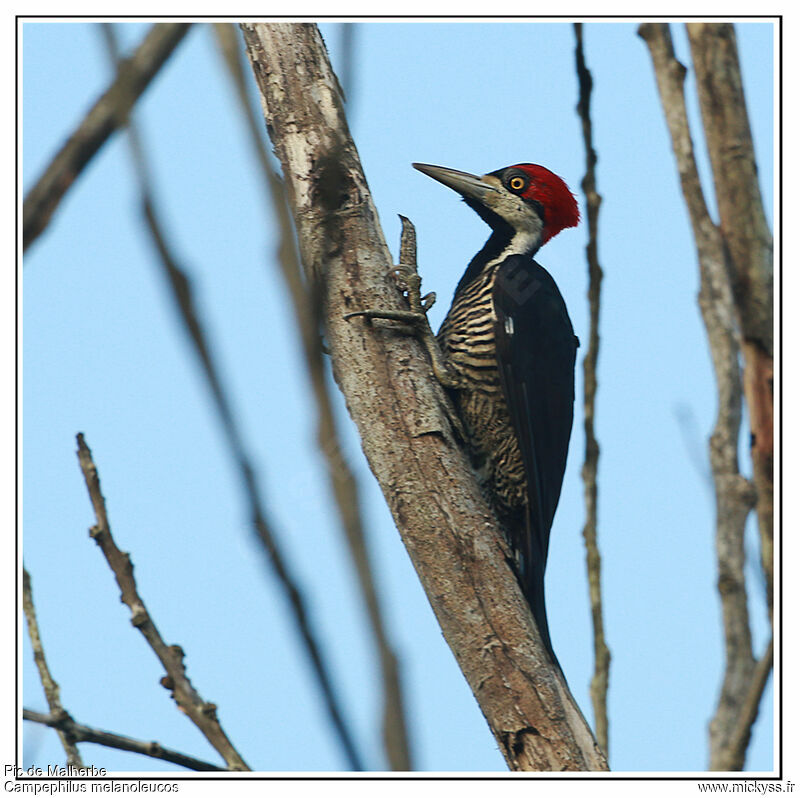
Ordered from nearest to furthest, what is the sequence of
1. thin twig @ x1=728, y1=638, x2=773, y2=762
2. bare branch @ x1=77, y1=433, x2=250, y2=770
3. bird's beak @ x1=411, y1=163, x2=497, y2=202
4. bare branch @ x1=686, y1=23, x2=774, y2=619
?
bare branch @ x1=77, y1=433, x2=250, y2=770 → thin twig @ x1=728, y1=638, x2=773, y2=762 → bare branch @ x1=686, y1=23, x2=774, y2=619 → bird's beak @ x1=411, y1=163, x2=497, y2=202

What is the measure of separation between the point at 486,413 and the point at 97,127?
10.3 ft

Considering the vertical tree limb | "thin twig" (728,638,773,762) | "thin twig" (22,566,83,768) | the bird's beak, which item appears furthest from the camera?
the bird's beak

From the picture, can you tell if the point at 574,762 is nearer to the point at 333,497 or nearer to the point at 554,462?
the point at 554,462

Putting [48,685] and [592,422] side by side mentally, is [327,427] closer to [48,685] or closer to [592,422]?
[48,685]

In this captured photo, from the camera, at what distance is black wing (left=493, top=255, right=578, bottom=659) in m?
3.65

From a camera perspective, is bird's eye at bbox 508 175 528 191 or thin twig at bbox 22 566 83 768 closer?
thin twig at bbox 22 566 83 768

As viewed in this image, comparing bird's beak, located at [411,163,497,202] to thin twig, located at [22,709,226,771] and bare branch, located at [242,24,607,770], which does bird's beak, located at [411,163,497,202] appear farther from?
thin twig, located at [22,709,226,771]

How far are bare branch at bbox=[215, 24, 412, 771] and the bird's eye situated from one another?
4.14 meters

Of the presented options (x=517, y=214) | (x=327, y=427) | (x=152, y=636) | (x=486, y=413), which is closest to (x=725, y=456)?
(x=486, y=413)

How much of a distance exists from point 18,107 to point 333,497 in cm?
210

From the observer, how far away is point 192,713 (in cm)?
168

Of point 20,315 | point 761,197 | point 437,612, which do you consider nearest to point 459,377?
point 437,612

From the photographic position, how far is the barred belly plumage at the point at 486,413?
370 centimetres

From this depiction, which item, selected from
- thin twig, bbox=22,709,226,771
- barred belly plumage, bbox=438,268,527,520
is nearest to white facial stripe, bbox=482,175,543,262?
barred belly plumage, bbox=438,268,527,520
